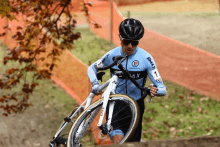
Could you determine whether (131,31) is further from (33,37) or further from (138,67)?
(33,37)

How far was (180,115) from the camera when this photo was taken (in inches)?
345

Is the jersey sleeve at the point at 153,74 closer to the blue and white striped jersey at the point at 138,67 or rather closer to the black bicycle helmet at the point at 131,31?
the blue and white striped jersey at the point at 138,67

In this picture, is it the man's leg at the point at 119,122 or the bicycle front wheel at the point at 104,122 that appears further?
the man's leg at the point at 119,122

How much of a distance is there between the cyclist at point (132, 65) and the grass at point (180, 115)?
4430 mm

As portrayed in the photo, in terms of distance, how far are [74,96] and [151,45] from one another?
3243mm

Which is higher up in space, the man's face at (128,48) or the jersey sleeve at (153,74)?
the man's face at (128,48)

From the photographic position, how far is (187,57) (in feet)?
32.1

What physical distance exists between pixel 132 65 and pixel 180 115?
578cm

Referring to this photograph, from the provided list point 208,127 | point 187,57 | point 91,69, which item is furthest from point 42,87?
point 91,69

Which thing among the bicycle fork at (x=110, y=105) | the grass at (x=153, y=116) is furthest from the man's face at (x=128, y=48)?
the grass at (x=153, y=116)

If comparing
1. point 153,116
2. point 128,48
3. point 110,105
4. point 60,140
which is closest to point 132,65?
point 128,48

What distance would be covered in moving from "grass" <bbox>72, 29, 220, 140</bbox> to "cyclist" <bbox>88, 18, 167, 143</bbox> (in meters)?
4.43

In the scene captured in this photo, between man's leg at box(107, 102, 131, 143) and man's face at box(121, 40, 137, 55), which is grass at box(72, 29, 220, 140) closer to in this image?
man's leg at box(107, 102, 131, 143)

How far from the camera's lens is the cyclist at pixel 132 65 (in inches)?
126
